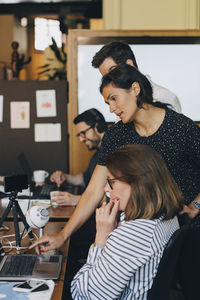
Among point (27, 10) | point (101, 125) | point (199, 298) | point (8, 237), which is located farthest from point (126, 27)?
point (27, 10)

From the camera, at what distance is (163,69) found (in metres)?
3.59

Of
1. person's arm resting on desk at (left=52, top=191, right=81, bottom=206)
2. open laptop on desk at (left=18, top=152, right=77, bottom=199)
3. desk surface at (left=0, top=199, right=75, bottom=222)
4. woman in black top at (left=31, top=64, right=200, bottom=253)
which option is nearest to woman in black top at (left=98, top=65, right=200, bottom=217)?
woman in black top at (left=31, top=64, right=200, bottom=253)

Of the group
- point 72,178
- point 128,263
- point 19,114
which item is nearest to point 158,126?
point 128,263

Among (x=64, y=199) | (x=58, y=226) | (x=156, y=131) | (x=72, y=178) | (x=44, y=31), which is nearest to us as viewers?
(x=156, y=131)

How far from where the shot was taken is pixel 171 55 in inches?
141

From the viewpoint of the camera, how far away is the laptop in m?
1.47

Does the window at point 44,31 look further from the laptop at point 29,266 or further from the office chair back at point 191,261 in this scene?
the office chair back at point 191,261

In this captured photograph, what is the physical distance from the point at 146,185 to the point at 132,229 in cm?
15

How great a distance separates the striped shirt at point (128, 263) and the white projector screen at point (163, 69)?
91.3 inches

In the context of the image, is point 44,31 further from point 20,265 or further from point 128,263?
point 128,263

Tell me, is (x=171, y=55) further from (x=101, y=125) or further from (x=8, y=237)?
(x=8, y=237)

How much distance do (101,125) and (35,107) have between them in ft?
2.33

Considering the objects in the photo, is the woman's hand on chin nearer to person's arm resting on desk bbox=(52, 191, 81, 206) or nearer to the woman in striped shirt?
the woman in striped shirt

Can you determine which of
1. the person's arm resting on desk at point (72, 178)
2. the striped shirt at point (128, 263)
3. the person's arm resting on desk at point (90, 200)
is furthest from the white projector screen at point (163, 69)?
the striped shirt at point (128, 263)
